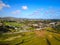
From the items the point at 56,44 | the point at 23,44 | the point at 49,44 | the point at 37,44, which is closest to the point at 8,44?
the point at 23,44

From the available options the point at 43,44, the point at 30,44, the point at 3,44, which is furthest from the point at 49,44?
the point at 3,44

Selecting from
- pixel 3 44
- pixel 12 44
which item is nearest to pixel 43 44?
pixel 12 44

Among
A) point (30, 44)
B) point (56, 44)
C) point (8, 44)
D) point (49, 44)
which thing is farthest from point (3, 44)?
point (56, 44)

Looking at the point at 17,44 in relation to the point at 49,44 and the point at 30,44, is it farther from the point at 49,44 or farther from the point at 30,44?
the point at 49,44

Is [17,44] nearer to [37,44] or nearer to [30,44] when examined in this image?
[30,44]

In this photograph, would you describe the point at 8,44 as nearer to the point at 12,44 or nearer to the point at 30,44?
the point at 12,44
